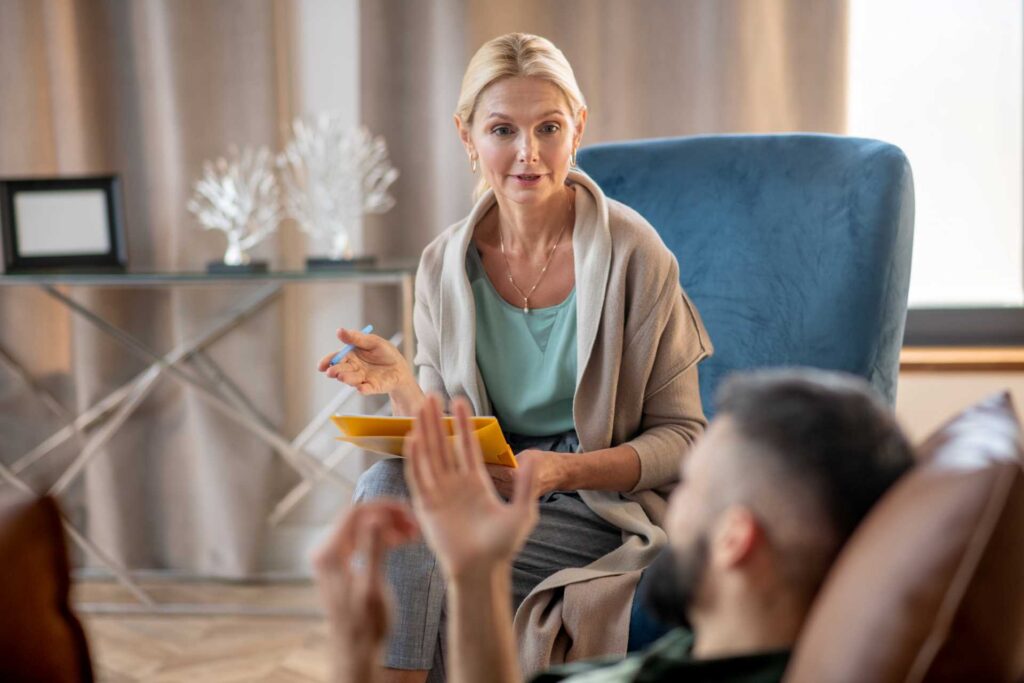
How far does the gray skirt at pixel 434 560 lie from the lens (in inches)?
56.9

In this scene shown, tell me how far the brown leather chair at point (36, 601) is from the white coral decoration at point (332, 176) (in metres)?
1.55

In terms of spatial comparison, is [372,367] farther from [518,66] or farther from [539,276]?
[518,66]

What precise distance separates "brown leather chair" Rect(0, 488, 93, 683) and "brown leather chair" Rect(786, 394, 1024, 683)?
0.73m

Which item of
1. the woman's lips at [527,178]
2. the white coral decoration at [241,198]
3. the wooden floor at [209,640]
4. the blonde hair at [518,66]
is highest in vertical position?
the blonde hair at [518,66]

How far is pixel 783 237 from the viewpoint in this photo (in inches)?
71.5

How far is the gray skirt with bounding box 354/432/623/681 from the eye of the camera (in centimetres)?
145

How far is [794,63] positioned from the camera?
2.57m

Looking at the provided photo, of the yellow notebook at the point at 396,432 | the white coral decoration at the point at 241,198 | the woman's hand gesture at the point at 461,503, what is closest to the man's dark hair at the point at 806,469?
the woman's hand gesture at the point at 461,503

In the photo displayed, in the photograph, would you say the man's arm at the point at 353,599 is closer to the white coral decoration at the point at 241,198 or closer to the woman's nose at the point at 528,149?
the woman's nose at the point at 528,149

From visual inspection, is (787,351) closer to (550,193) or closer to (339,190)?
(550,193)

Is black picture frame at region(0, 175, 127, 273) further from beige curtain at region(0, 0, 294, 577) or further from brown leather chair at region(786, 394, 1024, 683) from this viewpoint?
brown leather chair at region(786, 394, 1024, 683)

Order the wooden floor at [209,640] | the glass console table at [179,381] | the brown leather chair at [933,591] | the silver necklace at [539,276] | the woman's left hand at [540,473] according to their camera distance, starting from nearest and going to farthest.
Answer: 1. the brown leather chair at [933,591]
2. the woman's left hand at [540,473]
3. the silver necklace at [539,276]
4. the wooden floor at [209,640]
5. the glass console table at [179,381]

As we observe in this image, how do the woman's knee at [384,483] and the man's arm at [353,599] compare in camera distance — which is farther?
the woman's knee at [384,483]

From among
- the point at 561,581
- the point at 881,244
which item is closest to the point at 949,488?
the point at 561,581
